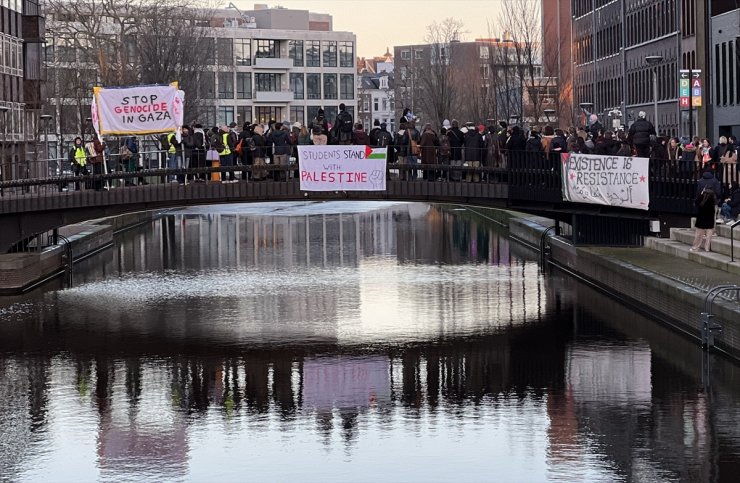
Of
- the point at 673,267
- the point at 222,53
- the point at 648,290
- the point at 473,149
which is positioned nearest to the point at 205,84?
the point at 222,53

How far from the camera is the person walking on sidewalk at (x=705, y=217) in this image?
4403 centimetres

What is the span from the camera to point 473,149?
5241 centimetres

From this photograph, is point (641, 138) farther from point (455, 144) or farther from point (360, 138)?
point (360, 138)

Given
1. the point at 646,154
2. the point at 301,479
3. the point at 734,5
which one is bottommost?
the point at 301,479

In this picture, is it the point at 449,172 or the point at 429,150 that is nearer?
the point at 429,150

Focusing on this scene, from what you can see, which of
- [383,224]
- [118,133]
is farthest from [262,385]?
[383,224]

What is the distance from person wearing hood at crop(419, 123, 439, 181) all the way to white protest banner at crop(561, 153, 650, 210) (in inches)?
159

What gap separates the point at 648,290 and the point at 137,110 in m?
17.0

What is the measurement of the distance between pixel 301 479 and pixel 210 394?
8.85 metres

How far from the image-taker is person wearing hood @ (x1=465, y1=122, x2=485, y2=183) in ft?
172

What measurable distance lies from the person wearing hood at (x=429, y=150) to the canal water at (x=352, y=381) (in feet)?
12.5

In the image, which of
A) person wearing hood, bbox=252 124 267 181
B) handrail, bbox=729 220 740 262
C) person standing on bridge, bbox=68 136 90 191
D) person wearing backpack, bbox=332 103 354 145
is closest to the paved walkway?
handrail, bbox=729 220 740 262

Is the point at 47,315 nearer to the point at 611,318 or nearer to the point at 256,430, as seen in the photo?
the point at 611,318

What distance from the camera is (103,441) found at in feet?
97.0
